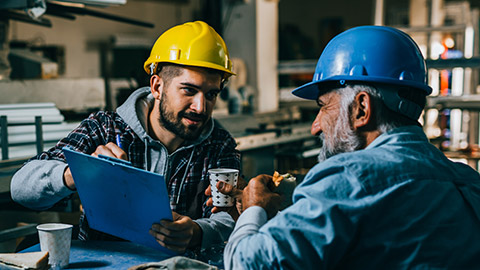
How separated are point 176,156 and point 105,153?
0.46 meters

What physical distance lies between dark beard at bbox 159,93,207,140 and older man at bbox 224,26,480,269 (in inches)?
32.5

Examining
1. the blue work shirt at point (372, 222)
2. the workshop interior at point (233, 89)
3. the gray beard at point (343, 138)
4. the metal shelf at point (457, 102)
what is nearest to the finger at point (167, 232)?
the blue work shirt at point (372, 222)

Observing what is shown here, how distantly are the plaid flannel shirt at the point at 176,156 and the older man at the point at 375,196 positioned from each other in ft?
2.63

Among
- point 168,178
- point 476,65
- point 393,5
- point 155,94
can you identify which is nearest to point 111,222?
point 168,178

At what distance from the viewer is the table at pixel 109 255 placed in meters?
1.44

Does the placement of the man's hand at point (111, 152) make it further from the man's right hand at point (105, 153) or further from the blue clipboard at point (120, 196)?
the blue clipboard at point (120, 196)

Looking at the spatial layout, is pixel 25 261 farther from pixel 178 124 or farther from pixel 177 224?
pixel 178 124

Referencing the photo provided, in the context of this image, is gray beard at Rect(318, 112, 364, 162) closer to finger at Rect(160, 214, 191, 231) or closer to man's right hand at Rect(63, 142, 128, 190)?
finger at Rect(160, 214, 191, 231)

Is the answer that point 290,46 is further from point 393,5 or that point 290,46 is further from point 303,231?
point 303,231

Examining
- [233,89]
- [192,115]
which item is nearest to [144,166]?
[192,115]

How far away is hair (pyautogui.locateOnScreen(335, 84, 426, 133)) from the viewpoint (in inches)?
46.9

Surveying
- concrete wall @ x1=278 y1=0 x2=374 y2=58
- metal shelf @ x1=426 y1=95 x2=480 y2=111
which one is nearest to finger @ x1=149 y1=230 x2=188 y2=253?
metal shelf @ x1=426 y1=95 x2=480 y2=111

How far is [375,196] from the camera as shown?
102 cm

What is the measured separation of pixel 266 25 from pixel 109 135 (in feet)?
10.2
